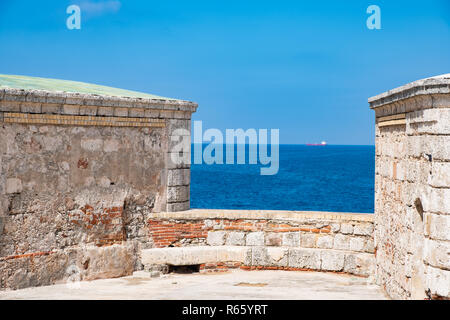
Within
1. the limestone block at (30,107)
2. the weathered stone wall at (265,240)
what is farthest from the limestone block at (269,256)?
the limestone block at (30,107)

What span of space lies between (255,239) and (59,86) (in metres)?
4.05

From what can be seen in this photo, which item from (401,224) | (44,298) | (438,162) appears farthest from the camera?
(44,298)

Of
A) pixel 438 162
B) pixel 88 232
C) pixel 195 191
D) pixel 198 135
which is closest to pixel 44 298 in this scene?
pixel 88 232

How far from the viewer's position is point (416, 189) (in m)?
6.21

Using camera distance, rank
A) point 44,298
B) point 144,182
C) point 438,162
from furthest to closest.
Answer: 1. point 144,182
2. point 44,298
3. point 438,162

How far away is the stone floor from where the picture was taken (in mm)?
7594

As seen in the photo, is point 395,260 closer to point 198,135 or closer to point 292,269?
point 292,269

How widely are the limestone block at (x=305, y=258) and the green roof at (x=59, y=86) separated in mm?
3326

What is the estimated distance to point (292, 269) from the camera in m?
9.40

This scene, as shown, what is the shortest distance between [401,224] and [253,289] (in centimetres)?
225

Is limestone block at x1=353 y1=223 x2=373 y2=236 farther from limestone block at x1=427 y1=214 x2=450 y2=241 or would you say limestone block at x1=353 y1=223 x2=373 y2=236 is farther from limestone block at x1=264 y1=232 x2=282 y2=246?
limestone block at x1=427 y1=214 x2=450 y2=241

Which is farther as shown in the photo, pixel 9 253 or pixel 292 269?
pixel 292 269

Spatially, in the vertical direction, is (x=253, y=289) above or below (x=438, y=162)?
below

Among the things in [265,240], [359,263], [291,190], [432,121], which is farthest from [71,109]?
[291,190]
